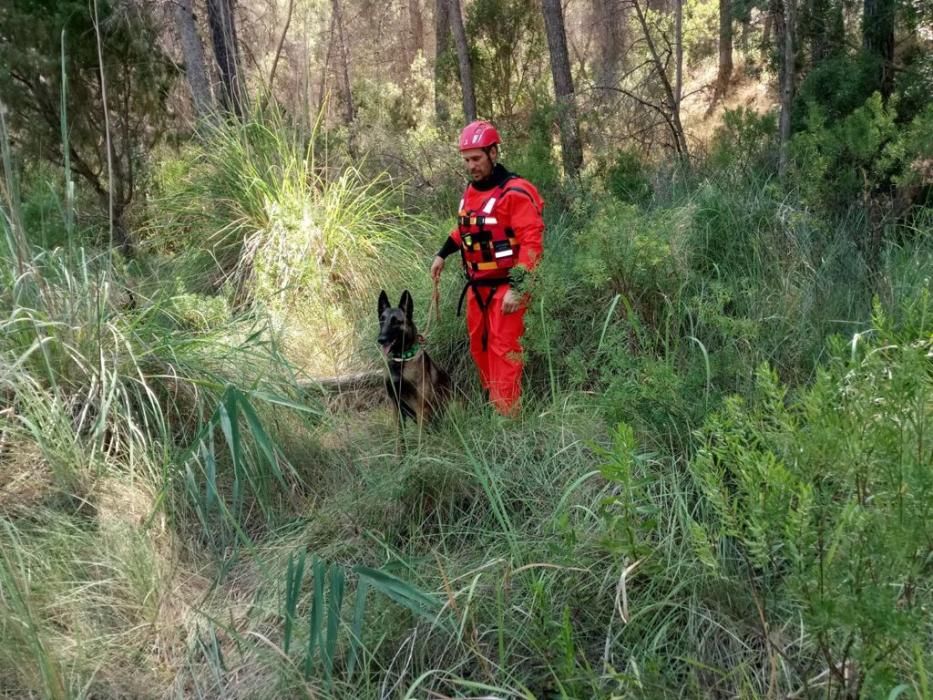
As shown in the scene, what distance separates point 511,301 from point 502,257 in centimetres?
30

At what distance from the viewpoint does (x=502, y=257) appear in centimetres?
409

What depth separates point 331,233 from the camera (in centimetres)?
570

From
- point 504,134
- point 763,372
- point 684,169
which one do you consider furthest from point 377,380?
point 504,134

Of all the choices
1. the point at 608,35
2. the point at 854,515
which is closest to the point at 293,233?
the point at 854,515

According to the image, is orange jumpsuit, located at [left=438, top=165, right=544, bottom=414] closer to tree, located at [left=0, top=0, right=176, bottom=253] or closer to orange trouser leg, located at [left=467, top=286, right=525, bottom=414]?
orange trouser leg, located at [left=467, top=286, right=525, bottom=414]

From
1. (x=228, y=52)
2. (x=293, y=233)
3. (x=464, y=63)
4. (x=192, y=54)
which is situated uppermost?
(x=464, y=63)

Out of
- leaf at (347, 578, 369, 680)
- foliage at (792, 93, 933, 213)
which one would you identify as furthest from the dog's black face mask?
foliage at (792, 93, 933, 213)

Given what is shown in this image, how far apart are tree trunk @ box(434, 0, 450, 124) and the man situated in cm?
696

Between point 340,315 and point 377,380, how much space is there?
2.57 ft

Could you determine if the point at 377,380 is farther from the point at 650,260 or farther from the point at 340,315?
the point at 650,260

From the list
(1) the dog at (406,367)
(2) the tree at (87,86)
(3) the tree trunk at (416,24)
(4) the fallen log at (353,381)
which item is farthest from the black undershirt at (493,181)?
(3) the tree trunk at (416,24)

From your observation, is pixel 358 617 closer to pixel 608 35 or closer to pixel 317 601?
pixel 317 601

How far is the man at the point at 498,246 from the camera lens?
399 centimetres

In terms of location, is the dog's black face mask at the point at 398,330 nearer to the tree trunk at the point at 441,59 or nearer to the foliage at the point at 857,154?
the foliage at the point at 857,154
